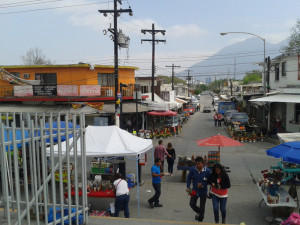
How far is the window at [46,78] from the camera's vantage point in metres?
27.5

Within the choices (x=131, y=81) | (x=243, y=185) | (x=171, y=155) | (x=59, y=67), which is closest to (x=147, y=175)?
(x=171, y=155)

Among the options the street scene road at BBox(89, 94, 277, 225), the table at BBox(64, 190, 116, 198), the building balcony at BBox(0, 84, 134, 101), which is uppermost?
the building balcony at BBox(0, 84, 134, 101)

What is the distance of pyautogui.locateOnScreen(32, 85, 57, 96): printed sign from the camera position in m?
25.6

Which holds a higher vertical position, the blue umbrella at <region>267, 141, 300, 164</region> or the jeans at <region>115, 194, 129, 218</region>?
the blue umbrella at <region>267, 141, 300, 164</region>

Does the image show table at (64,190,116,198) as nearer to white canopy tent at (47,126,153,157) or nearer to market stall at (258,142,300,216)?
white canopy tent at (47,126,153,157)

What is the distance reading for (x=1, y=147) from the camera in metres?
4.35

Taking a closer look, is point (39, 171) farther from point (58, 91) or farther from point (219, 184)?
point (58, 91)

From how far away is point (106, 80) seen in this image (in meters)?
27.9

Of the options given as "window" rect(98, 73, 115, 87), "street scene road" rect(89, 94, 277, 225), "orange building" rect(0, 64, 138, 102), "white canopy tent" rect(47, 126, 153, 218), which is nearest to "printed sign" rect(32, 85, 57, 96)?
"orange building" rect(0, 64, 138, 102)

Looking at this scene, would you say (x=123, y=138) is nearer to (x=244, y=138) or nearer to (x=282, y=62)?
(x=244, y=138)

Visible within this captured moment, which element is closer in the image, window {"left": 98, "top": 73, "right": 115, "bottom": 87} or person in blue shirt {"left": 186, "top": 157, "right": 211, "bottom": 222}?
person in blue shirt {"left": 186, "top": 157, "right": 211, "bottom": 222}

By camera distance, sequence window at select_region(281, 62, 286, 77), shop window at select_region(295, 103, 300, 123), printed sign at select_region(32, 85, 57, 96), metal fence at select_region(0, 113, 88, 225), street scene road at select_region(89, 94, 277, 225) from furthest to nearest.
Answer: window at select_region(281, 62, 286, 77) → printed sign at select_region(32, 85, 57, 96) → shop window at select_region(295, 103, 300, 123) → street scene road at select_region(89, 94, 277, 225) → metal fence at select_region(0, 113, 88, 225)

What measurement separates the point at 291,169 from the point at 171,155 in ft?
16.4

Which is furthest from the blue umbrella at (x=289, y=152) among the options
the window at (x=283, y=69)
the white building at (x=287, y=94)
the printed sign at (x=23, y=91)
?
the printed sign at (x=23, y=91)
